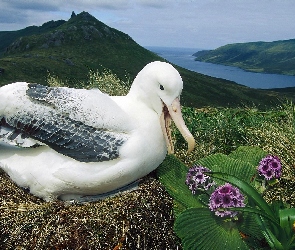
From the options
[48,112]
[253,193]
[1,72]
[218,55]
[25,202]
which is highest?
[48,112]

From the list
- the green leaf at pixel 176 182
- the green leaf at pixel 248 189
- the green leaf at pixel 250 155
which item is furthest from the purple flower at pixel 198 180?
the green leaf at pixel 250 155

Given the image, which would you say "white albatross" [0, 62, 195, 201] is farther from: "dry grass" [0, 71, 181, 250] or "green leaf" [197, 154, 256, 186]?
"green leaf" [197, 154, 256, 186]

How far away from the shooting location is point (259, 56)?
508 ft

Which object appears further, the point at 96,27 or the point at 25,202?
the point at 96,27

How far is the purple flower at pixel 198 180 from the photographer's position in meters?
2.83

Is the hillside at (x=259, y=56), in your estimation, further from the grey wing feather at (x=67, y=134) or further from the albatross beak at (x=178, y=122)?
the grey wing feather at (x=67, y=134)

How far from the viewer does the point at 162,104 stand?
293cm

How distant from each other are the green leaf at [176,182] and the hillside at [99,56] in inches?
1527

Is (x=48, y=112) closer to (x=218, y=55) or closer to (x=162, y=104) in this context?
(x=162, y=104)

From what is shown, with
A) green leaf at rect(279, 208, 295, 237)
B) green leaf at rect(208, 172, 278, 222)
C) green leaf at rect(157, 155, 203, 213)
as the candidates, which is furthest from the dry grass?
green leaf at rect(279, 208, 295, 237)

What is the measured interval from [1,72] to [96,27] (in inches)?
1284

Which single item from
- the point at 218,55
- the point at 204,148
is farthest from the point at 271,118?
the point at 218,55

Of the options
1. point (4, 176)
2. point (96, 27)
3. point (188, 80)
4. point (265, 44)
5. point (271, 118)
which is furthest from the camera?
point (265, 44)

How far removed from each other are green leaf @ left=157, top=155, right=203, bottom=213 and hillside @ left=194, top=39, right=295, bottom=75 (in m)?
129
